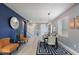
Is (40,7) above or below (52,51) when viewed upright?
above

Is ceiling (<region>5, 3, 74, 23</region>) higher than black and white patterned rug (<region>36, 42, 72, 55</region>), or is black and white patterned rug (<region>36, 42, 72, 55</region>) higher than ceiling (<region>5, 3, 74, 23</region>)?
ceiling (<region>5, 3, 74, 23</region>)

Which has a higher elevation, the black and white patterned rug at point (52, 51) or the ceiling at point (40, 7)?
the ceiling at point (40, 7)

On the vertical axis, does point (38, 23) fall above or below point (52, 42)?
above

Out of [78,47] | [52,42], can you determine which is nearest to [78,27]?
[78,47]

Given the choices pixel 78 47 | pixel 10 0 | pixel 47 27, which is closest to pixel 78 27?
pixel 78 47

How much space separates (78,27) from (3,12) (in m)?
3.24

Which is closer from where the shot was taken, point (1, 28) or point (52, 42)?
point (1, 28)
